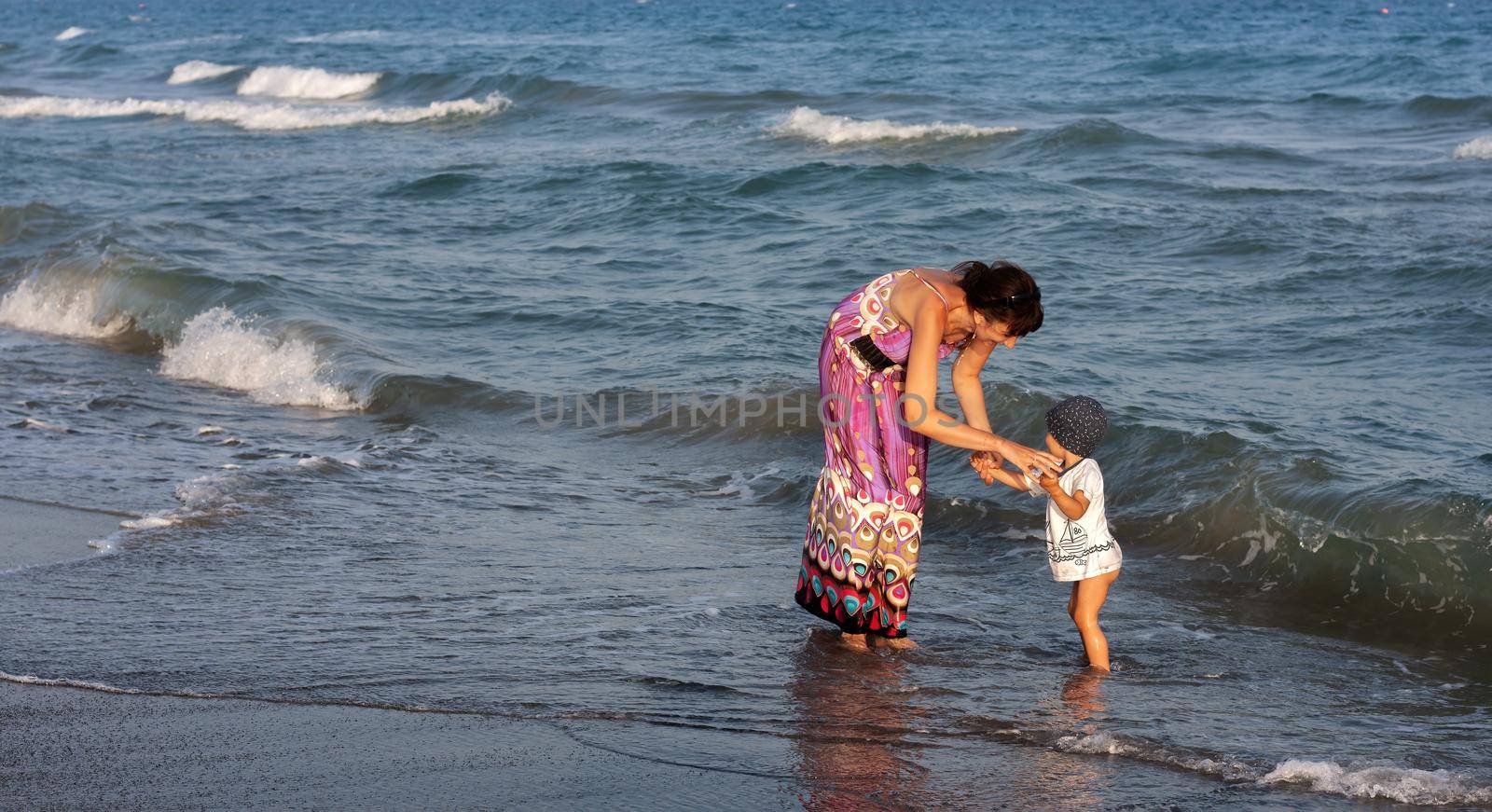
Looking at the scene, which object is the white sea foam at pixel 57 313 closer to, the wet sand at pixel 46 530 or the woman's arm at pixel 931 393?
the wet sand at pixel 46 530

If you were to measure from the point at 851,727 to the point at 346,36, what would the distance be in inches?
1789

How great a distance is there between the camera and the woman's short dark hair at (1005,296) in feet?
13.4

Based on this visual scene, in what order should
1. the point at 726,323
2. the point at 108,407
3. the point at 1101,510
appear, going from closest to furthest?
the point at 1101,510, the point at 108,407, the point at 726,323

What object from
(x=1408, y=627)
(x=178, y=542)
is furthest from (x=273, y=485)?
(x=1408, y=627)

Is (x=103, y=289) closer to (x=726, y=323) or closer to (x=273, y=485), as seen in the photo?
(x=726, y=323)

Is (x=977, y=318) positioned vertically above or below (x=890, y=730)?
above

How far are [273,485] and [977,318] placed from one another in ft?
12.9

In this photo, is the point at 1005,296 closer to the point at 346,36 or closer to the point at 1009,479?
the point at 1009,479

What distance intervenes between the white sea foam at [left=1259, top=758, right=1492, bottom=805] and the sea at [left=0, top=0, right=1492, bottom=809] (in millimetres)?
10

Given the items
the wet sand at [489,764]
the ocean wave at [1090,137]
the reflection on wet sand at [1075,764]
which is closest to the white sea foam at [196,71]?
the ocean wave at [1090,137]

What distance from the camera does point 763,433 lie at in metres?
8.37

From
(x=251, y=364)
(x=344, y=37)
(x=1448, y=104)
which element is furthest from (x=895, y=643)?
(x=344, y=37)

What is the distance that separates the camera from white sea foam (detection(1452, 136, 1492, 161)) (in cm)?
1592

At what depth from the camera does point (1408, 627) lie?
5.65m
